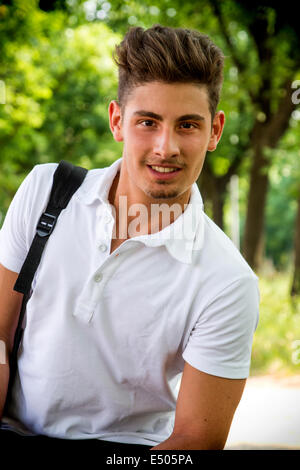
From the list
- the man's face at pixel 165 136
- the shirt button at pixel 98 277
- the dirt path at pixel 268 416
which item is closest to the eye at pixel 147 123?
the man's face at pixel 165 136

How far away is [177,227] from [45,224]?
51 cm

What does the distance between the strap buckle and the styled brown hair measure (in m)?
0.55

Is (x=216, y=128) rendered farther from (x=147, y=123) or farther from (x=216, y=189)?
(x=216, y=189)

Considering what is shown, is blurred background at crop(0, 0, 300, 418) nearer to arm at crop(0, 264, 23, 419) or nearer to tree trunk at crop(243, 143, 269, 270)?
tree trunk at crop(243, 143, 269, 270)

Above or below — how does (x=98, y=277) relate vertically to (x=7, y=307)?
above

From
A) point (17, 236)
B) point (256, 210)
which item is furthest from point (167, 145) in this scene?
point (256, 210)

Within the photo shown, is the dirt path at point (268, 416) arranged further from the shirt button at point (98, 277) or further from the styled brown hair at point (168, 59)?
the styled brown hair at point (168, 59)

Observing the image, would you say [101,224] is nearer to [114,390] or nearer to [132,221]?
[132,221]

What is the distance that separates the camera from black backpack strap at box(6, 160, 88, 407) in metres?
2.02

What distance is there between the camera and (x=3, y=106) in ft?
41.6

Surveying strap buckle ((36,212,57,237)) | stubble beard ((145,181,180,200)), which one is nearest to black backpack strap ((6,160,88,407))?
strap buckle ((36,212,57,237))

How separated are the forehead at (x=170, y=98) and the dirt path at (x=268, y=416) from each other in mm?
3295

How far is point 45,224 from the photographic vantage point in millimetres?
2055

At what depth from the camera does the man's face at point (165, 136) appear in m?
2.04
